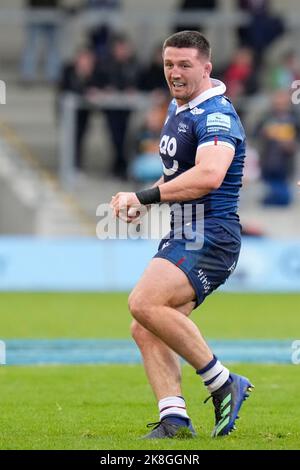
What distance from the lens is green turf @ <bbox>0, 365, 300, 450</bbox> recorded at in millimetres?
7750

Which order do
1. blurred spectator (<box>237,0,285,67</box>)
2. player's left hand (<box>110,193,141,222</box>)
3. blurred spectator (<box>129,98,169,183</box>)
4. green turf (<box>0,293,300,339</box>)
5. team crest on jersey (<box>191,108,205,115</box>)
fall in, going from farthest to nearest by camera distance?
blurred spectator (<box>237,0,285,67</box>) → blurred spectator (<box>129,98,169,183</box>) → green turf (<box>0,293,300,339</box>) → team crest on jersey (<box>191,108,205,115</box>) → player's left hand (<box>110,193,141,222</box>)

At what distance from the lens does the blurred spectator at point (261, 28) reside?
26.1 m

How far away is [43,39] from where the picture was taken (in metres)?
27.2

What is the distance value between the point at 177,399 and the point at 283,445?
0.72 m

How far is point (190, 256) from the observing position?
7.95 m

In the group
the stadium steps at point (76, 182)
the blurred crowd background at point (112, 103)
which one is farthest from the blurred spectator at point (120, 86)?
the stadium steps at point (76, 182)

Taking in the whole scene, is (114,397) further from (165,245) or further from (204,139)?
(204,139)

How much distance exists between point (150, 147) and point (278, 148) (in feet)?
7.35

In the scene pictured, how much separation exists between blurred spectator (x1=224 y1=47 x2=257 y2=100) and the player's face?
54.8 ft

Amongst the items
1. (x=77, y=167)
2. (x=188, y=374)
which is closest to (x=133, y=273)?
(x=77, y=167)

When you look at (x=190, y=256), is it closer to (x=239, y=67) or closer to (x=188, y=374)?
(x=188, y=374)

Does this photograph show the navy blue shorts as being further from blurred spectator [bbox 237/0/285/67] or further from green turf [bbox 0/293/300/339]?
blurred spectator [bbox 237/0/285/67]

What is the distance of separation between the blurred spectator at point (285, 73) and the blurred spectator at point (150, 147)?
2872 mm

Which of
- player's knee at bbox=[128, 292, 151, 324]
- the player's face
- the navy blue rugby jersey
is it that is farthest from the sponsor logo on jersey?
the player's face
